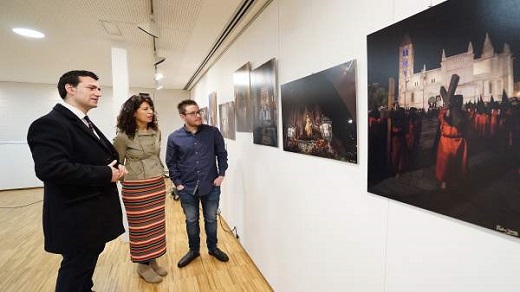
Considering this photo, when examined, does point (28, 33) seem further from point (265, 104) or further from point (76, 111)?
point (265, 104)

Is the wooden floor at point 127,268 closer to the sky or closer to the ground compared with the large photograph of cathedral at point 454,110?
closer to the ground

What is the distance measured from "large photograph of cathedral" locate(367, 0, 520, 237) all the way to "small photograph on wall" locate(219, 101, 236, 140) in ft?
7.97

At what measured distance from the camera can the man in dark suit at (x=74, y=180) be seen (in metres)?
1.36

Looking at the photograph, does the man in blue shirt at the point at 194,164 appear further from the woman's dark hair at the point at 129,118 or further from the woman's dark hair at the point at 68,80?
the woman's dark hair at the point at 68,80

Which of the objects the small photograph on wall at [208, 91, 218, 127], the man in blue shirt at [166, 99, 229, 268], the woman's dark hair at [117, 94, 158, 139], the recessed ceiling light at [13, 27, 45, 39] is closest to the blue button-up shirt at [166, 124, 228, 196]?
the man in blue shirt at [166, 99, 229, 268]

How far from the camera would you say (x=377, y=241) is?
1.11 metres

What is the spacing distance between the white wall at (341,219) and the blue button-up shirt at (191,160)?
50 cm

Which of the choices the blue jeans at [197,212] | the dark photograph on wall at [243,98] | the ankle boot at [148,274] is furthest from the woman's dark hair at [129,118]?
the ankle boot at [148,274]

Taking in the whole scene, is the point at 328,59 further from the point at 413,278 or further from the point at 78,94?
the point at 78,94

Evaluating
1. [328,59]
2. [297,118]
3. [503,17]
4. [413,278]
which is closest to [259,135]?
[297,118]

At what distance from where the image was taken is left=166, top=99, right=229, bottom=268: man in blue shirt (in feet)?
8.33

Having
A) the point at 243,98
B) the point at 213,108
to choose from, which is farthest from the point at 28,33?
the point at 243,98

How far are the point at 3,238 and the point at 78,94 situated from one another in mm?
3424

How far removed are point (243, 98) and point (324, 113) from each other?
1.48m
